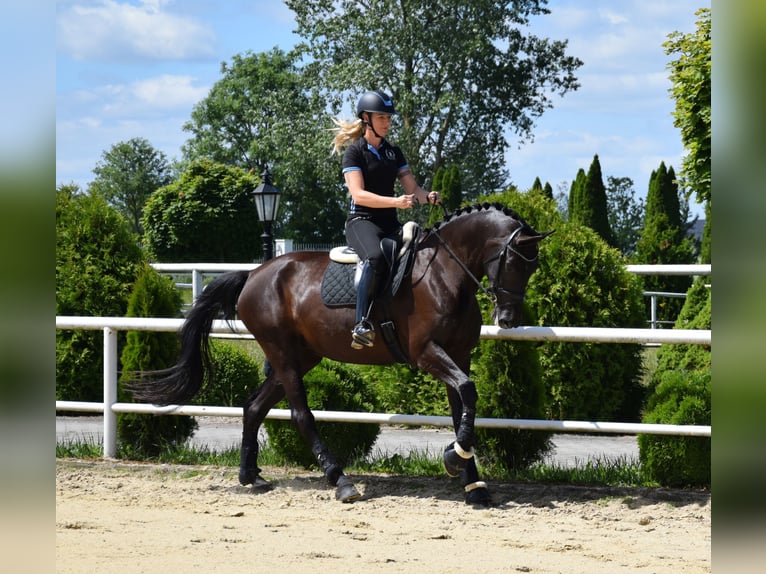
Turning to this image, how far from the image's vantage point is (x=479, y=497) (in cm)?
666

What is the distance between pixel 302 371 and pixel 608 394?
12.7 feet

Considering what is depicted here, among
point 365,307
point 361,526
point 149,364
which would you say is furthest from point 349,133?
point 149,364

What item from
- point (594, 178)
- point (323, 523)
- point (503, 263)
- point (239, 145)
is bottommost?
point (323, 523)

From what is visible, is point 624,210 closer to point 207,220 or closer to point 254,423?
point 207,220

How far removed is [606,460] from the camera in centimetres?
796

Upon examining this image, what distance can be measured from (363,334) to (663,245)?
1776cm

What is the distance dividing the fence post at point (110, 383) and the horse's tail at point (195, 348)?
52 cm

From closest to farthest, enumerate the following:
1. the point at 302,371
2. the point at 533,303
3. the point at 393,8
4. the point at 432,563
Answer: the point at 432,563, the point at 302,371, the point at 533,303, the point at 393,8

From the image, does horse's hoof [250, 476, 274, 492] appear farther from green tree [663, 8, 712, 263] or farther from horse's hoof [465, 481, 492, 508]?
green tree [663, 8, 712, 263]

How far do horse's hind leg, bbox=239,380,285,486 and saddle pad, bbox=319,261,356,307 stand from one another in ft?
3.12

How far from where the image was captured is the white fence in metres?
6.73

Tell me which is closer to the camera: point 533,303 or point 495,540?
point 495,540

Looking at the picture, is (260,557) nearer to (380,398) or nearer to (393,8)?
(380,398)
